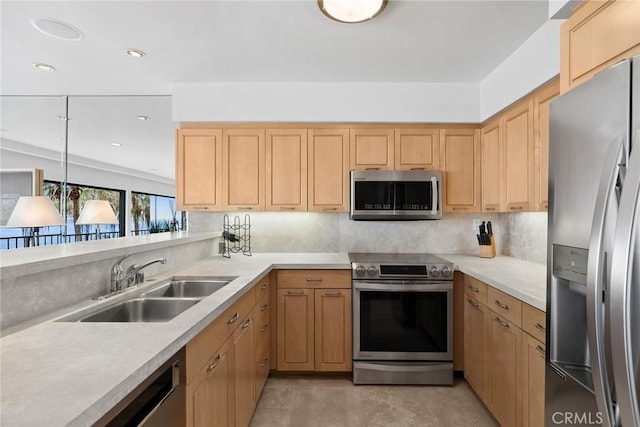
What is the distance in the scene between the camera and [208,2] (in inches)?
75.2

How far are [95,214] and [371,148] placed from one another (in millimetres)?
3697

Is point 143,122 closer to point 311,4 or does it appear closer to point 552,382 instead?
point 311,4

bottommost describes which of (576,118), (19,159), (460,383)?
(460,383)

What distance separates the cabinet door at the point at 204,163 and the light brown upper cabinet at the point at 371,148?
1.29 meters

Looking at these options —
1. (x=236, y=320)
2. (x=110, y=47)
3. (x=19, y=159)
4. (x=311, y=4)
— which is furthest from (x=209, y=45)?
(x=19, y=159)

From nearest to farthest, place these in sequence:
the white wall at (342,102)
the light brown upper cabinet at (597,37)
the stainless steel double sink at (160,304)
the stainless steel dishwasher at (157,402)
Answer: the stainless steel dishwasher at (157,402), the light brown upper cabinet at (597,37), the stainless steel double sink at (160,304), the white wall at (342,102)

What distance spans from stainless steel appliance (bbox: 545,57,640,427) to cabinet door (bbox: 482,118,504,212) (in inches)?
65.1

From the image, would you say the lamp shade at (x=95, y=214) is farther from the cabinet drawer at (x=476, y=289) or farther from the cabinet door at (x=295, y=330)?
the cabinet drawer at (x=476, y=289)

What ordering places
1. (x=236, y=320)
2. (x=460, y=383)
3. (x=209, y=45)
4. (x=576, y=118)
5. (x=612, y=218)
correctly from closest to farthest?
(x=612, y=218)
(x=576, y=118)
(x=236, y=320)
(x=209, y=45)
(x=460, y=383)

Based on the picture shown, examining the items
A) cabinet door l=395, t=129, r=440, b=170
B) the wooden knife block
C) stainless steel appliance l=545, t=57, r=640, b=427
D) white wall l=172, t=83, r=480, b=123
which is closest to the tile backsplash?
the wooden knife block

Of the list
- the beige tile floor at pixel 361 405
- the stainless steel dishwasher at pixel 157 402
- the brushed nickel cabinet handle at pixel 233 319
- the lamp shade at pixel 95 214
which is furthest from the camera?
the lamp shade at pixel 95 214

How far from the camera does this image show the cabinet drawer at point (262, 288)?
229 cm

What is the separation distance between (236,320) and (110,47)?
220 centimetres

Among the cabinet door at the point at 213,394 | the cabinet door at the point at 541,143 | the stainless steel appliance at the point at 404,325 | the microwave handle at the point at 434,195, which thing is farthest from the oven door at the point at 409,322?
the cabinet door at the point at 213,394
